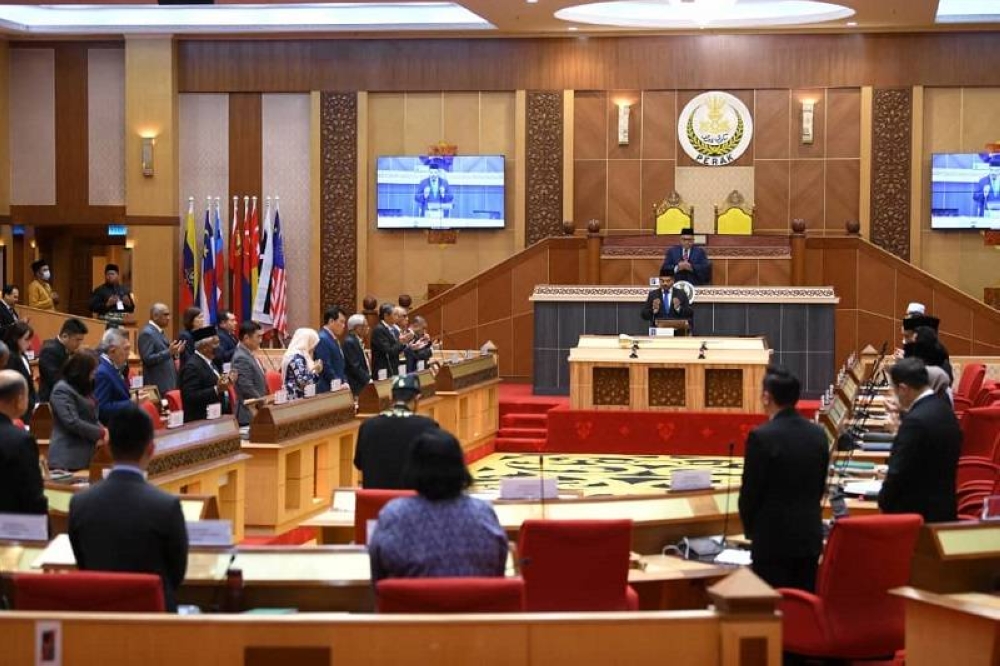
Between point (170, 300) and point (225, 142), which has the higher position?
point (225, 142)

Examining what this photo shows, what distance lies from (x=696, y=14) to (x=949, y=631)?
56.1 feet

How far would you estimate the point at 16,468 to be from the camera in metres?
5.86

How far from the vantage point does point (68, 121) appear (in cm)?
2228

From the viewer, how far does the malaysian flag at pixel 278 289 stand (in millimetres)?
21469

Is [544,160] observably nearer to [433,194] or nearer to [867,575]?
[433,194]

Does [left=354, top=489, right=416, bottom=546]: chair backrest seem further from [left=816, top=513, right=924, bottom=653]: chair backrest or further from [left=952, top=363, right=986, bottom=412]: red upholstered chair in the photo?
[left=952, top=363, right=986, bottom=412]: red upholstered chair

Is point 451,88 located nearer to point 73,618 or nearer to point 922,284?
point 922,284

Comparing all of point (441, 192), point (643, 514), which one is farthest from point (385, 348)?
point (643, 514)

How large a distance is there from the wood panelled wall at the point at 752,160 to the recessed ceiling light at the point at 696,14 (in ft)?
3.14

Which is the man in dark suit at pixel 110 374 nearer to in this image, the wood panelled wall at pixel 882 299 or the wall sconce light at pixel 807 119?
the wood panelled wall at pixel 882 299

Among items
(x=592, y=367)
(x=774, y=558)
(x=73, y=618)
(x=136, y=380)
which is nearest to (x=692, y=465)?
(x=592, y=367)

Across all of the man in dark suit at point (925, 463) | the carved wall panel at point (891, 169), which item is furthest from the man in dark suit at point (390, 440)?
the carved wall panel at point (891, 169)

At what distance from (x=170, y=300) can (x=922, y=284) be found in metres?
10.00

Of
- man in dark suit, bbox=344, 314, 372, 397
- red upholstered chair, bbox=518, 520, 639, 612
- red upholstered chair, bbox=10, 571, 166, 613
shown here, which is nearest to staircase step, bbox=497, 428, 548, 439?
man in dark suit, bbox=344, 314, 372, 397
